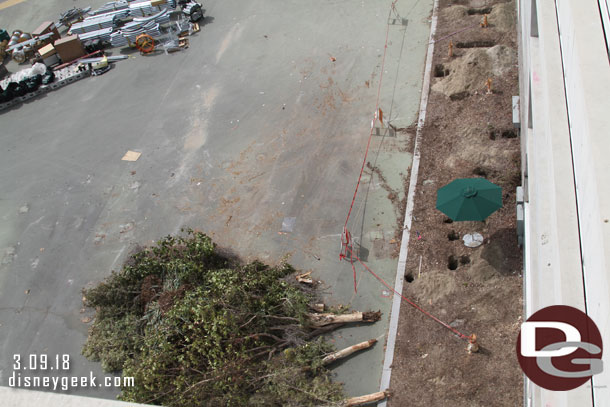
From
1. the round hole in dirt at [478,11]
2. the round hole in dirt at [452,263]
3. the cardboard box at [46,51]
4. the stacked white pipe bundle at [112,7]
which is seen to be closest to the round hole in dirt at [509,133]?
the round hole in dirt at [452,263]

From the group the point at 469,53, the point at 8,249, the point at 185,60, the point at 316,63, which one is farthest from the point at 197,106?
the point at 469,53

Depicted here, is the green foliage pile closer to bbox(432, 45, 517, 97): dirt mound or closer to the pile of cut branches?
the pile of cut branches

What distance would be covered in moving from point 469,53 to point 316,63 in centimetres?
532

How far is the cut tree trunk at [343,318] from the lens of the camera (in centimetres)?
1272

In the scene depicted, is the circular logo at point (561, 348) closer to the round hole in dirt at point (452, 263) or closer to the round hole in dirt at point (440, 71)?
the round hole in dirt at point (452, 263)

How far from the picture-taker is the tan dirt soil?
11.4 m

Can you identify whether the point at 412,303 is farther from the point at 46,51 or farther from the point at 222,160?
the point at 46,51

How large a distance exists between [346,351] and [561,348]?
5.30 m

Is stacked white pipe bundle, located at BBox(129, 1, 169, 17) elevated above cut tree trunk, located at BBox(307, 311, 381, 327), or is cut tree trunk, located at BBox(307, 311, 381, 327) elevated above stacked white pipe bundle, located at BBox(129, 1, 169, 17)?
stacked white pipe bundle, located at BBox(129, 1, 169, 17)

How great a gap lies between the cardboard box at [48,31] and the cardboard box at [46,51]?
4.08ft

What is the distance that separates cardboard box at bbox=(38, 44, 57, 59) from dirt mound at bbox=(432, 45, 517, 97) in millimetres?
15319

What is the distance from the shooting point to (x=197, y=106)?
19516 mm

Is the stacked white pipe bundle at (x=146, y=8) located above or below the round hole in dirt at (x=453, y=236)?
above

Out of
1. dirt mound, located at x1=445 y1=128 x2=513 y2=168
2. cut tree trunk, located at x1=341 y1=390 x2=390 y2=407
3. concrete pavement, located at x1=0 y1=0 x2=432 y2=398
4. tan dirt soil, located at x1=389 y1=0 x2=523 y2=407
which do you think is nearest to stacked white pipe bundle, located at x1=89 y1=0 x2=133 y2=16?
concrete pavement, located at x1=0 y1=0 x2=432 y2=398
